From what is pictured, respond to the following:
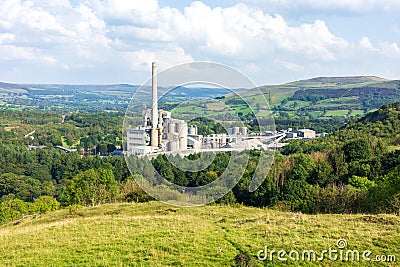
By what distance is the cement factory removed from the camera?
102 feet

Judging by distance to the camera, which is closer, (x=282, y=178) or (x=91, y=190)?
(x=91, y=190)

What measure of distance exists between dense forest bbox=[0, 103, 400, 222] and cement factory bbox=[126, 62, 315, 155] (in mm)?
1858

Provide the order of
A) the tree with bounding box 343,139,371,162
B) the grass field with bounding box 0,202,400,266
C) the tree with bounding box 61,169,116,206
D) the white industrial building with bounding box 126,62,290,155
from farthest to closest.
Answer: the tree with bounding box 343,139,371,162 → the tree with bounding box 61,169,116,206 → the white industrial building with bounding box 126,62,290,155 → the grass field with bounding box 0,202,400,266

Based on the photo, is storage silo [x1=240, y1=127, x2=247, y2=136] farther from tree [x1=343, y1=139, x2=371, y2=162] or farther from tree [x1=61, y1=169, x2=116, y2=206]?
tree [x1=343, y1=139, x2=371, y2=162]

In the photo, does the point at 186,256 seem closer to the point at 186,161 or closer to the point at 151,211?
the point at 186,161

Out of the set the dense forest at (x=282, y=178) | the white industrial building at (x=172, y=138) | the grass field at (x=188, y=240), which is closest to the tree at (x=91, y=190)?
the dense forest at (x=282, y=178)

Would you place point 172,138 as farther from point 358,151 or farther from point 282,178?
point 358,151

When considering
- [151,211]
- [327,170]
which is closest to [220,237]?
[151,211]

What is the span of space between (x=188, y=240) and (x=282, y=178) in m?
31.2

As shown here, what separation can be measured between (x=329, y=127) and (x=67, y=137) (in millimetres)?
101404

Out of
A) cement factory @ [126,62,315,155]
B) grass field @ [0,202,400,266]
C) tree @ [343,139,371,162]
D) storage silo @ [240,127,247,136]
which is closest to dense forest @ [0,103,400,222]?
tree @ [343,139,371,162]

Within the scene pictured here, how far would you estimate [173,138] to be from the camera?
45688 mm

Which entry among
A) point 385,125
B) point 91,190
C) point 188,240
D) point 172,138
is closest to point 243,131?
point 188,240

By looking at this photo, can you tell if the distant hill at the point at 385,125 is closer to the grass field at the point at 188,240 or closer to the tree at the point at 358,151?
the tree at the point at 358,151
